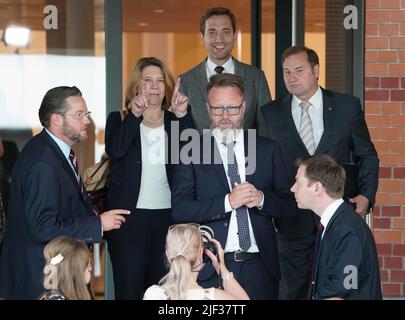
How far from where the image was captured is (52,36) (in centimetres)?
748

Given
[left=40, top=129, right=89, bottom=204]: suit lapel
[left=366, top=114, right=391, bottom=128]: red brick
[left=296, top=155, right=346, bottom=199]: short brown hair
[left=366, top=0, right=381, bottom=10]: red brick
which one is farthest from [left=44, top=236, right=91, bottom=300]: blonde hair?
[left=366, top=0, right=381, bottom=10]: red brick

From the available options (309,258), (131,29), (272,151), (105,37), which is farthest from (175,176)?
(131,29)

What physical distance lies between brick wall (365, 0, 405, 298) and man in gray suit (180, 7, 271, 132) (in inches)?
39.8

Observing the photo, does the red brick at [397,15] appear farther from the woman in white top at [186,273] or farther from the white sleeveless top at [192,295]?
the white sleeveless top at [192,295]

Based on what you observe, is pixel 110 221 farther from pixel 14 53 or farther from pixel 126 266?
pixel 14 53

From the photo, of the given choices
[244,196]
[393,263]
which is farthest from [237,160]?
[393,263]

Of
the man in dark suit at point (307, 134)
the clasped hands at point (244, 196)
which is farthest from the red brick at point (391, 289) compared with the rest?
the clasped hands at point (244, 196)

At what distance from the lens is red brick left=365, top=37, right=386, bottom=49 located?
741cm

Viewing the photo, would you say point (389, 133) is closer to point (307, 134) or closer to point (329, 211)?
point (307, 134)

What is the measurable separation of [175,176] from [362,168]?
1.29m

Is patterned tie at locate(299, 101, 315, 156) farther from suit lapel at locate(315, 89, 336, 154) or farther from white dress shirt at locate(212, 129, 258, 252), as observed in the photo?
white dress shirt at locate(212, 129, 258, 252)

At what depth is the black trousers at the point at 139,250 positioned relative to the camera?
610cm

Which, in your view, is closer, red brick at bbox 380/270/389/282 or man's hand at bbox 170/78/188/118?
man's hand at bbox 170/78/188/118

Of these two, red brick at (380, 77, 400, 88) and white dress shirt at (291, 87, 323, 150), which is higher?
red brick at (380, 77, 400, 88)
